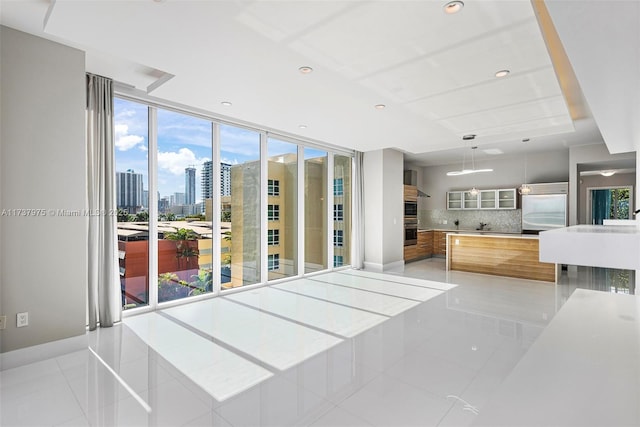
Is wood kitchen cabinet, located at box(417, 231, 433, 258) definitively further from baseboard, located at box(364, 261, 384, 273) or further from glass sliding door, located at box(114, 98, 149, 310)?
glass sliding door, located at box(114, 98, 149, 310)

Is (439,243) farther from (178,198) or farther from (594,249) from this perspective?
(594,249)

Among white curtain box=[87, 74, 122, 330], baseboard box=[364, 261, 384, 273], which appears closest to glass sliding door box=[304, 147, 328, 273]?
baseboard box=[364, 261, 384, 273]

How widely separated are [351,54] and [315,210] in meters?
4.21

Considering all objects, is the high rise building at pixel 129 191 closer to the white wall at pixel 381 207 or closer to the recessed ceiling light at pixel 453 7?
the recessed ceiling light at pixel 453 7

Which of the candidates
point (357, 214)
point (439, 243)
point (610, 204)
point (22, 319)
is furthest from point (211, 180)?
point (610, 204)

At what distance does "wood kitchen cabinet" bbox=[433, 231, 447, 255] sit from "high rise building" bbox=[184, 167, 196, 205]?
7162 mm

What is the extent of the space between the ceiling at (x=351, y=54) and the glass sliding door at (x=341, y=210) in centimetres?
257

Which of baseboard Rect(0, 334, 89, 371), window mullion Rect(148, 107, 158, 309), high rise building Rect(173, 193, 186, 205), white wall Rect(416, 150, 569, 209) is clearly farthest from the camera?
white wall Rect(416, 150, 569, 209)

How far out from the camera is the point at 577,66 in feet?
6.74

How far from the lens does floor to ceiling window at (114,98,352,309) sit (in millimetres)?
4105

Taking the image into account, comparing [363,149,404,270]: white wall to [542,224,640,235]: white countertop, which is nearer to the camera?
[542,224,640,235]: white countertop

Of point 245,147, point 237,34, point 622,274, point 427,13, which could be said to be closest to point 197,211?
point 245,147

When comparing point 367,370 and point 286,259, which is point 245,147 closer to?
point 286,259

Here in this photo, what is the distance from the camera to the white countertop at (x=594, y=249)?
4.23ft
